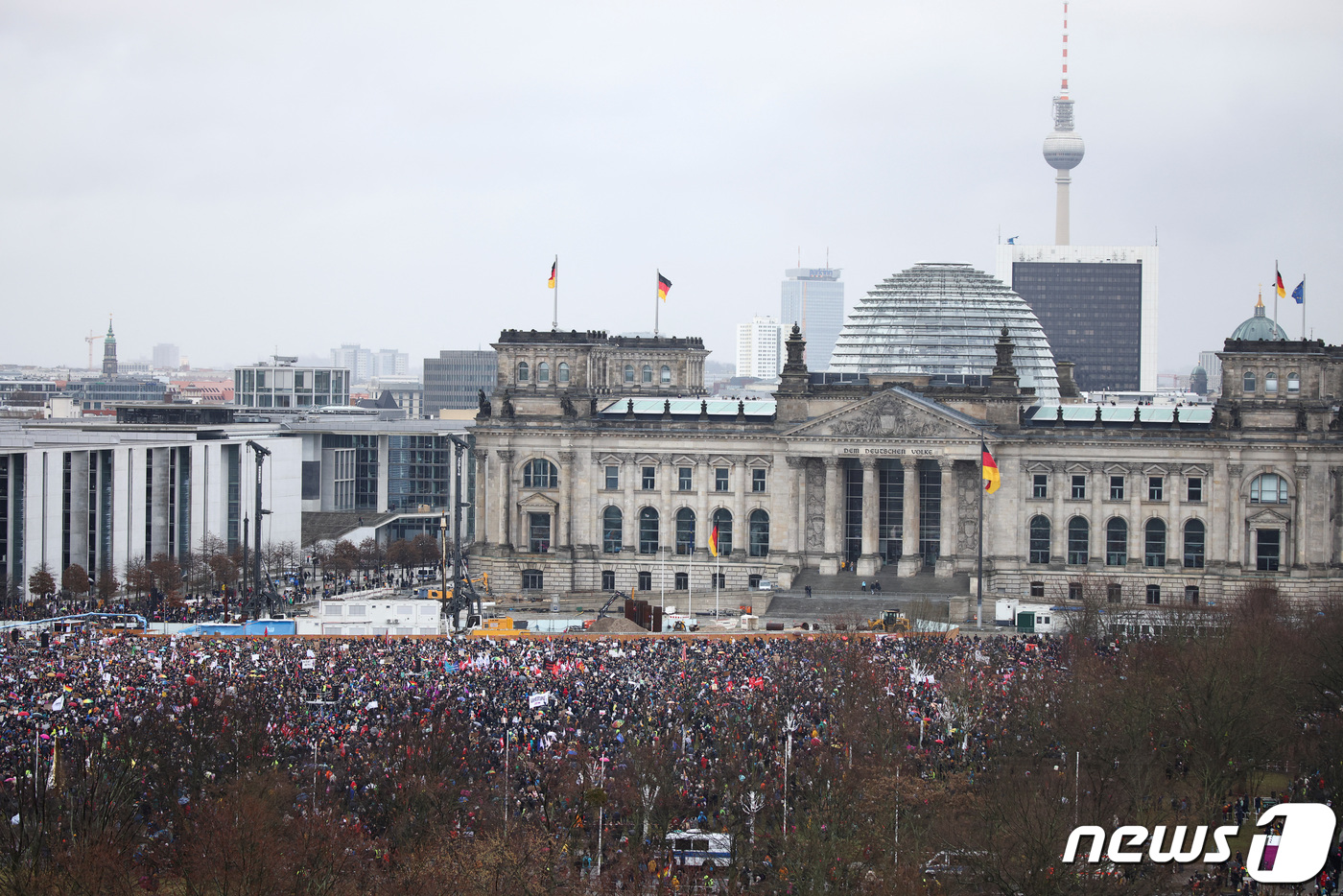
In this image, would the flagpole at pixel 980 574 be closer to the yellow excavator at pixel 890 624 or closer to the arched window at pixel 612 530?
the yellow excavator at pixel 890 624

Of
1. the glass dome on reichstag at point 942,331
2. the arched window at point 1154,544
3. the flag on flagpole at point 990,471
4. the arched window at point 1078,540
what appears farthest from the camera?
the glass dome on reichstag at point 942,331

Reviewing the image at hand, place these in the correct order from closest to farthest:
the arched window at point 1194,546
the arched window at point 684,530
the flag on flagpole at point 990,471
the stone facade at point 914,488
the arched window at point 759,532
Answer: the flag on flagpole at point 990,471
the stone facade at point 914,488
the arched window at point 1194,546
the arched window at point 759,532
the arched window at point 684,530

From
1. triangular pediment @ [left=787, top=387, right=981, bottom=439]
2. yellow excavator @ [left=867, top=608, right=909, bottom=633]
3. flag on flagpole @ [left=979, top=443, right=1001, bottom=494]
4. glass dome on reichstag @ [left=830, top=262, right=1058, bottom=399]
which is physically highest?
glass dome on reichstag @ [left=830, top=262, right=1058, bottom=399]

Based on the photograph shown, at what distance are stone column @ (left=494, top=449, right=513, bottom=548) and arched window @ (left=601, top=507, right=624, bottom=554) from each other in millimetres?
6625

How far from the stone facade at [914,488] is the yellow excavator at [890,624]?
51.5ft

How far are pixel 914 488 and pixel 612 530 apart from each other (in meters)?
22.0

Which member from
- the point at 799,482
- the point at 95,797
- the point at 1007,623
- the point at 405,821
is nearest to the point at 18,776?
the point at 95,797

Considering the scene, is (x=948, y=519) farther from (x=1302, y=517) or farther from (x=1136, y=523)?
(x=1302, y=517)

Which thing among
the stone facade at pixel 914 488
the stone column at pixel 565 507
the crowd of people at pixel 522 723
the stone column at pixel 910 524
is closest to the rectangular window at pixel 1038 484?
the stone facade at pixel 914 488

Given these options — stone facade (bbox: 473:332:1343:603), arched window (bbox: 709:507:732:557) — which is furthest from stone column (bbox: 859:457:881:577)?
arched window (bbox: 709:507:732:557)

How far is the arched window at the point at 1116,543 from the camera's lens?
425 ft

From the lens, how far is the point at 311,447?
17612 centimetres

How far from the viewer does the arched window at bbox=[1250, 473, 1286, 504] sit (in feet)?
415

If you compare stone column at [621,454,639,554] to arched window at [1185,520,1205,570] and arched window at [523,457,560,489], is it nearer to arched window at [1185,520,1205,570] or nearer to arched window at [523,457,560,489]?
arched window at [523,457,560,489]
